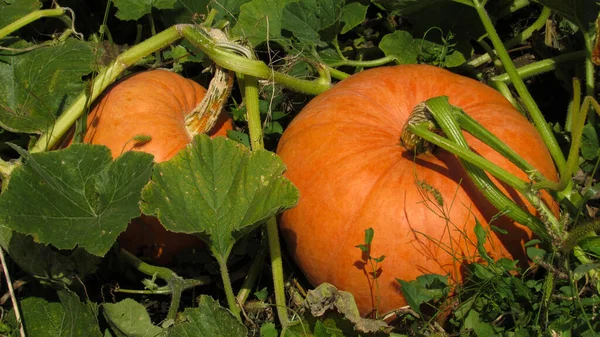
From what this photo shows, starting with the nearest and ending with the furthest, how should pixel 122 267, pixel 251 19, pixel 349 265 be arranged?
pixel 349 265 → pixel 122 267 → pixel 251 19

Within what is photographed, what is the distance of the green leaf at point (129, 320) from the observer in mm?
2223

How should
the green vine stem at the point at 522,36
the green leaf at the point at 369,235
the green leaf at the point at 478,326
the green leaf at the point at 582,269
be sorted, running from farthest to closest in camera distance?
the green vine stem at the point at 522,36 < the green leaf at the point at 369,235 < the green leaf at the point at 478,326 < the green leaf at the point at 582,269

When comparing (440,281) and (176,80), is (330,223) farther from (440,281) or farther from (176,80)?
(176,80)

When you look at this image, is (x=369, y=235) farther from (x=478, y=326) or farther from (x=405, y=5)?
(x=405, y=5)

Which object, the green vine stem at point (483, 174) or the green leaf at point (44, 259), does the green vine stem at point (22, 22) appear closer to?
the green leaf at point (44, 259)

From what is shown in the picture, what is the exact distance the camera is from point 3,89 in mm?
2637

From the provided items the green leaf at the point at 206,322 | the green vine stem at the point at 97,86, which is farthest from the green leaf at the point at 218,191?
the green vine stem at the point at 97,86

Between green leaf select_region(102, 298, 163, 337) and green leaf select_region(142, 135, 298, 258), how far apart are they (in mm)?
329

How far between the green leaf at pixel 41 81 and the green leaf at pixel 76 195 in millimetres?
340

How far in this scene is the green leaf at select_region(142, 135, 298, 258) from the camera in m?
2.11

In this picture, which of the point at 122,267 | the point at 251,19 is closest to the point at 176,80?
the point at 251,19

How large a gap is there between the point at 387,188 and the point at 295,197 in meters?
0.29

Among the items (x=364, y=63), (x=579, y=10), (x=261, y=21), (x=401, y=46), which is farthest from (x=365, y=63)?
(x=579, y=10)

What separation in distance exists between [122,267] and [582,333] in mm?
1466
